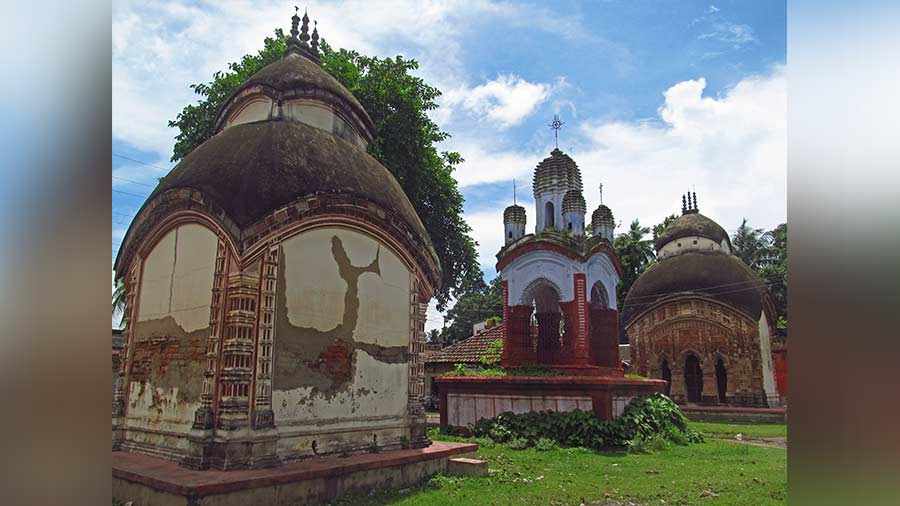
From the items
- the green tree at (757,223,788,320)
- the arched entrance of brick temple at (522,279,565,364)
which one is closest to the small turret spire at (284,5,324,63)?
the arched entrance of brick temple at (522,279,565,364)

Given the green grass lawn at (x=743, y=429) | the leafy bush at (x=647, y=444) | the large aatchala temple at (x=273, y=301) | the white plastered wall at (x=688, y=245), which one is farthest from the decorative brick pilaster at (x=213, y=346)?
the white plastered wall at (x=688, y=245)

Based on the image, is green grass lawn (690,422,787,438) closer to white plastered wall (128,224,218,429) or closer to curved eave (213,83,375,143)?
curved eave (213,83,375,143)

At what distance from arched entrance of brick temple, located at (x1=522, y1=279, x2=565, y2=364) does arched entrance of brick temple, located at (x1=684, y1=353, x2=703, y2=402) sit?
347 inches

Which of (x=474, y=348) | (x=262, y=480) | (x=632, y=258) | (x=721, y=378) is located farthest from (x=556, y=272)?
(x=632, y=258)

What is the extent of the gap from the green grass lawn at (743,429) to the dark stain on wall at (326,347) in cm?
1181

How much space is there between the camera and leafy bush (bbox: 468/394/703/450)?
12.3 metres

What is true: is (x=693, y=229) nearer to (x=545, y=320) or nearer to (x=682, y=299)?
(x=682, y=299)

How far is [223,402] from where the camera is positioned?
6.82 metres

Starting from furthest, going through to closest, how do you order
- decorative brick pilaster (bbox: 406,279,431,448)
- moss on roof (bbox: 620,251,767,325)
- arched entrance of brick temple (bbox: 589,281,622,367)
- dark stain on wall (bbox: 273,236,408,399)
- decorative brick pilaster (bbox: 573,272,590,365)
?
moss on roof (bbox: 620,251,767,325) < arched entrance of brick temple (bbox: 589,281,622,367) < decorative brick pilaster (bbox: 573,272,590,365) < decorative brick pilaster (bbox: 406,279,431,448) < dark stain on wall (bbox: 273,236,408,399)

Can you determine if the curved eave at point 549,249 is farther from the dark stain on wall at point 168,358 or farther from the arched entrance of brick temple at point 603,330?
the dark stain on wall at point 168,358

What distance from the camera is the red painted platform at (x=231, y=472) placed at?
231 inches
